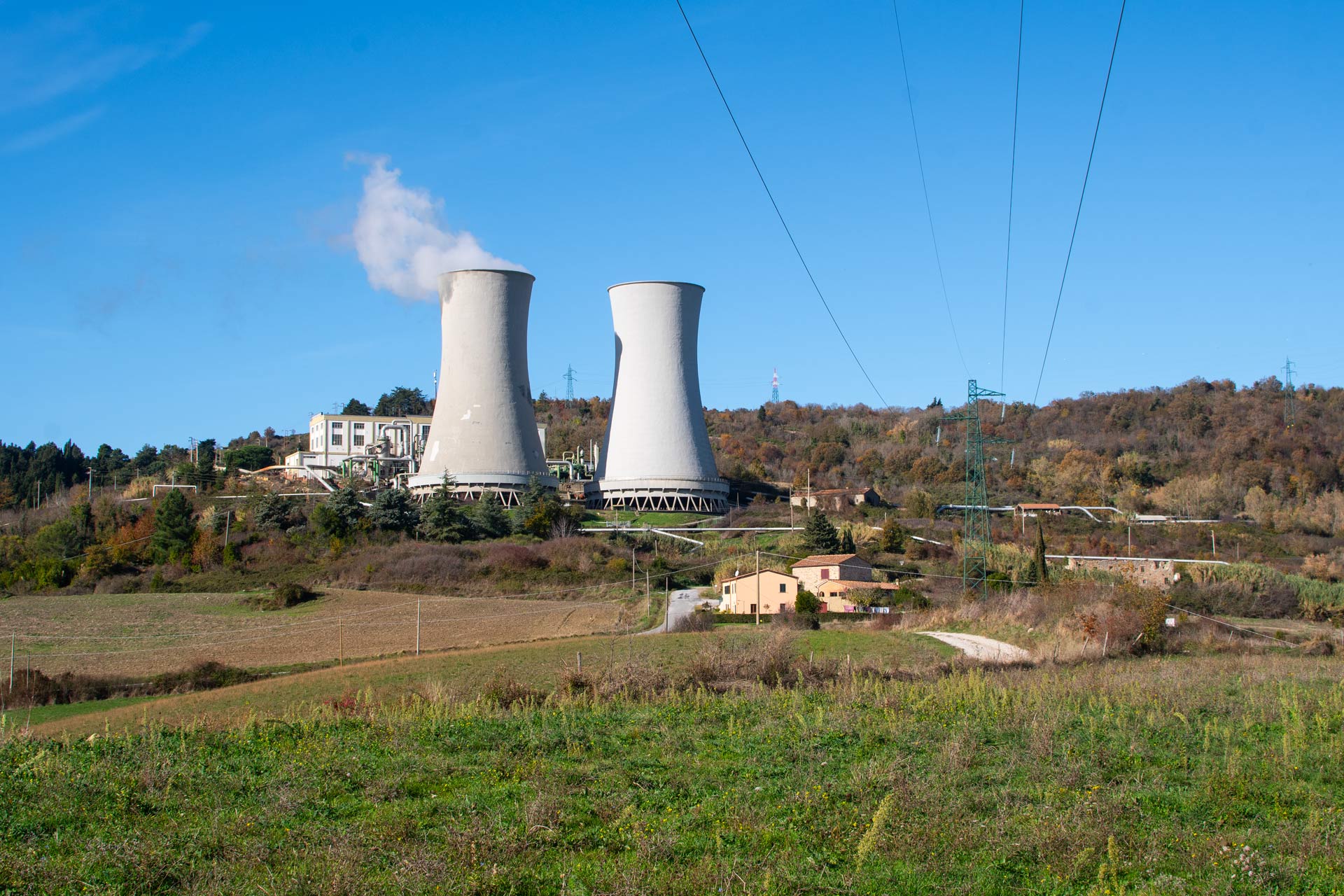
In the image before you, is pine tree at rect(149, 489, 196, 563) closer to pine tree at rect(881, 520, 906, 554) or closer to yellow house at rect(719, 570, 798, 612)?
yellow house at rect(719, 570, 798, 612)

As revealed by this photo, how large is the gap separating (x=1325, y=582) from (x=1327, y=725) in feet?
73.7

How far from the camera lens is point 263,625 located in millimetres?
22641

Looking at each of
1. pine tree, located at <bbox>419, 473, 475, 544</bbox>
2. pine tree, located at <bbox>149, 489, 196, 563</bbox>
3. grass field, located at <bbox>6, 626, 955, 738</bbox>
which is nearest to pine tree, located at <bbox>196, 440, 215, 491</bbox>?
pine tree, located at <bbox>149, 489, 196, 563</bbox>

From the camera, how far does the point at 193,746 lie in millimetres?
7723

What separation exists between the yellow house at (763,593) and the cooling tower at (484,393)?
11086 millimetres

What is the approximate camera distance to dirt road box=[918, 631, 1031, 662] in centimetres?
1482

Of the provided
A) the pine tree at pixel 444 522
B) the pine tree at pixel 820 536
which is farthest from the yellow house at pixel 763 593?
the pine tree at pixel 444 522

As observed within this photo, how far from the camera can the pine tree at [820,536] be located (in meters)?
30.0

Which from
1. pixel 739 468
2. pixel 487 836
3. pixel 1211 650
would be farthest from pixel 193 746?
pixel 739 468

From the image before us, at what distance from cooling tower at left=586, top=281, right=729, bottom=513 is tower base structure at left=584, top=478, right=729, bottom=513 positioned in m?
0.03

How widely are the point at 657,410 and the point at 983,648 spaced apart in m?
17.8

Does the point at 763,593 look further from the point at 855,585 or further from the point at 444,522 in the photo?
the point at 444,522

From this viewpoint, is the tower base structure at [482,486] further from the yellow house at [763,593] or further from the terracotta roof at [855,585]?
the terracotta roof at [855,585]

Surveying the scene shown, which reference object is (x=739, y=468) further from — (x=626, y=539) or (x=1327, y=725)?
(x=1327, y=725)
